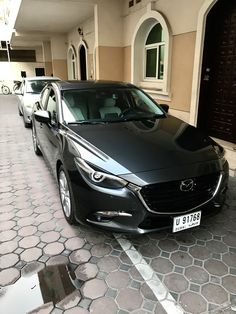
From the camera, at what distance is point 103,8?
806cm

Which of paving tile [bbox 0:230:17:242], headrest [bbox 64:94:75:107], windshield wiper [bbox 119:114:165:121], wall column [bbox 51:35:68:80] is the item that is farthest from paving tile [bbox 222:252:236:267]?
wall column [bbox 51:35:68:80]

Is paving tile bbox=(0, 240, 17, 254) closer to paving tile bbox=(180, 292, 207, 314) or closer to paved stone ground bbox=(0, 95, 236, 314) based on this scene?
paved stone ground bbox=(0, 95, 236, 314)

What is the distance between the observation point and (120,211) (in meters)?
2.21

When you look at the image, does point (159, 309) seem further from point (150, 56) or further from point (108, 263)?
point (150, 56)

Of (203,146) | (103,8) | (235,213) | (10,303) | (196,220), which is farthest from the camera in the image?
(103,8)

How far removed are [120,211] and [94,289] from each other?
62 centimetres

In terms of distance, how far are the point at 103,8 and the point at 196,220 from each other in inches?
301

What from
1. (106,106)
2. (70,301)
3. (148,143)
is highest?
(106,106)

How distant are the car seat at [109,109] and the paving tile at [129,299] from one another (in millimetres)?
1933

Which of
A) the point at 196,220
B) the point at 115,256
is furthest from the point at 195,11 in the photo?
the point at 115,256

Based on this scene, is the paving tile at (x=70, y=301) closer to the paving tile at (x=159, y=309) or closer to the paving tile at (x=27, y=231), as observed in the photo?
the paving tile at (x=159, y=309)

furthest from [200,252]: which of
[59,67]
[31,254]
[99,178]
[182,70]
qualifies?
[59,67]

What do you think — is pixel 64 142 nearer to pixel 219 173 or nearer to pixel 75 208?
pixel 75 208

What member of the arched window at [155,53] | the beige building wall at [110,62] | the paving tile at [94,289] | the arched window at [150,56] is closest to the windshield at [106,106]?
the paving tile at [94,289]
